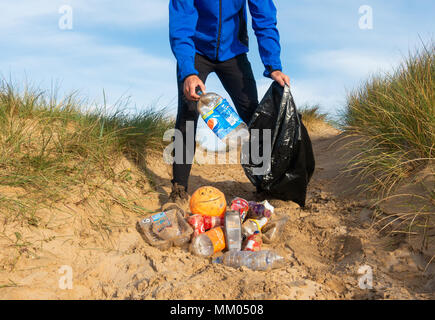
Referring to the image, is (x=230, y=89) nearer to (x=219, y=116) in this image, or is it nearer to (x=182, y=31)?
(x=219, y=116)

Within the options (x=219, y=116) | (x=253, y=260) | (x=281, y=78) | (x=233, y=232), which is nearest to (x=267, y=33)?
(x=281, y=78)


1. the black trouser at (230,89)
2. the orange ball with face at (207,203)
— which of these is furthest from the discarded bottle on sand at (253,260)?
the black trouser at (230,89)

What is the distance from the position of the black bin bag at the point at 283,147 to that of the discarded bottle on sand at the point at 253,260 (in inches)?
45.9

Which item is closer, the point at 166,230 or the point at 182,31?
the point at 166,230

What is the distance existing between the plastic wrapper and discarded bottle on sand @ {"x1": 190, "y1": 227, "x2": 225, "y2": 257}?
0.13 metres

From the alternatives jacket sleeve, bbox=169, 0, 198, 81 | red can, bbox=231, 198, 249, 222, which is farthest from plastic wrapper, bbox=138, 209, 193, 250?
jacket sleeve, bbox=169, 0, 198, 81

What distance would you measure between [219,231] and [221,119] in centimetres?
102

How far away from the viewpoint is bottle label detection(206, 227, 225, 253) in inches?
119

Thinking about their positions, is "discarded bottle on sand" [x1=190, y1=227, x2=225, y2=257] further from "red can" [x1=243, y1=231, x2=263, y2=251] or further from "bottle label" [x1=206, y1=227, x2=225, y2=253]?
"red can" [x1=243, y1=231, x2=263, y2=251]

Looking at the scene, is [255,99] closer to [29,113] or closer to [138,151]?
[138,151]

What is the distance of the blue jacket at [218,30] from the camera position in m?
3.38

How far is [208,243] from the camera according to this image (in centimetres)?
302
